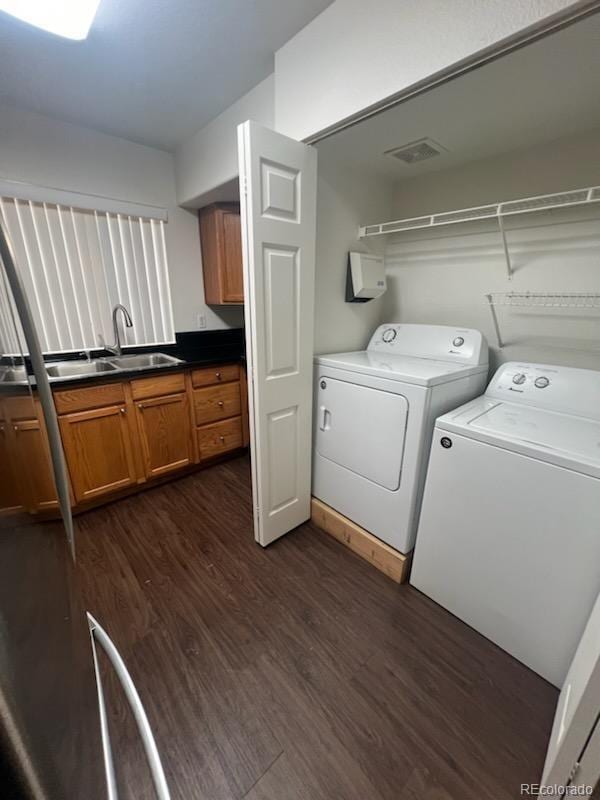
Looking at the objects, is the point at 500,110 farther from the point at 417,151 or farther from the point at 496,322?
the point at 496,322

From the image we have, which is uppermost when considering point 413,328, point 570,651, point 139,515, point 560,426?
point 413,328

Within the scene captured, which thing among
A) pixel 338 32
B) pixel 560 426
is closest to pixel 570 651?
pixel 560 426

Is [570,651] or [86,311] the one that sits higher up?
[86,311]

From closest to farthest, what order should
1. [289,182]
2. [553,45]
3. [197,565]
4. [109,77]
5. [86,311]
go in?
[553,45]
[289,182]
[109,77]
[197,565]
[86,311]

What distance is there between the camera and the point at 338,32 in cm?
122

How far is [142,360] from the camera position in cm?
257

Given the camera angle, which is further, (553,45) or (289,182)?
(289,182)

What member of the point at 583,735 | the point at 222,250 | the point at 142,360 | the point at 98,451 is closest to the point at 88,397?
the point at 98,451

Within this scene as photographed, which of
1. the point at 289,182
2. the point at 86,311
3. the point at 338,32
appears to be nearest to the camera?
the point at 338,32

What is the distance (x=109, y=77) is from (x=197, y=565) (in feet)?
8.41

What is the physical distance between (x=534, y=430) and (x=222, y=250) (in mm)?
2412

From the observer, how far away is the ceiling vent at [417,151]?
1607 mm

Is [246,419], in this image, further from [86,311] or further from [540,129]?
[540,129]

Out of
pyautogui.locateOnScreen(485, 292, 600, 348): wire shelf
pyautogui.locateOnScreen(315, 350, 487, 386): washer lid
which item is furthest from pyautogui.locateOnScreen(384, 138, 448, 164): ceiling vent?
pyautogui.locateOnScreen(315, 350, 487, 386): washer lid
